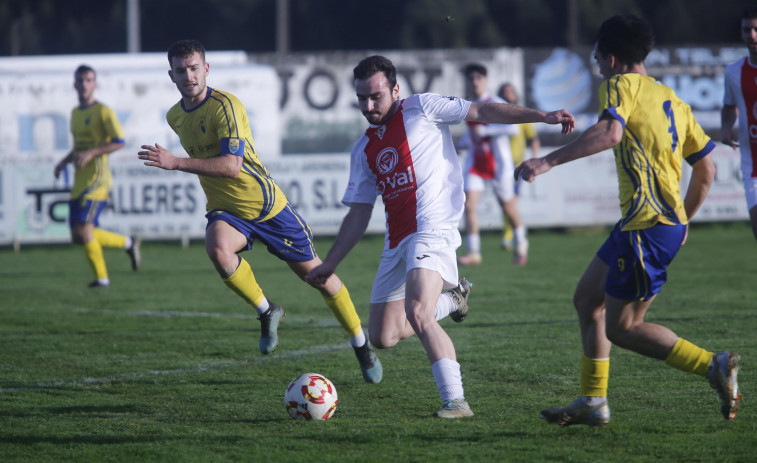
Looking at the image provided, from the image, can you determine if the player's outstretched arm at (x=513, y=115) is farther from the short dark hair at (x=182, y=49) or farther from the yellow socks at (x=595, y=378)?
the short dark hair at (x=182, y=49)

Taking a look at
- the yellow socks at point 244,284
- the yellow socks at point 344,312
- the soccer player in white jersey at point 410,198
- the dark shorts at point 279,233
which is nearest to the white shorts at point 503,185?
the dark shorts at point 279,233

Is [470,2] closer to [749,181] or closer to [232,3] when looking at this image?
[232,3]

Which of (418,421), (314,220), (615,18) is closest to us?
(615,18)

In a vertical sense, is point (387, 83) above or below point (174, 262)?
above

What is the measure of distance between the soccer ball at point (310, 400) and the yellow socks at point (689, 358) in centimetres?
166

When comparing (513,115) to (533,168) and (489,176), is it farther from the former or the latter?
(489,176)

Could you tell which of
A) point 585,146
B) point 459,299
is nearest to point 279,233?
point 459,299

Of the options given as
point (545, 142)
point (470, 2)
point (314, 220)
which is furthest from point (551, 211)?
point (470, 2)

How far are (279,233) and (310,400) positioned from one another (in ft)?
5.73

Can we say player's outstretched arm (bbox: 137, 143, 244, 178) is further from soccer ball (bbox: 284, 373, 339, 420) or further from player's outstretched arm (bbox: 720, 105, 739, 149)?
player's outstretched arm (bbox: 720, 105, 739, 149)

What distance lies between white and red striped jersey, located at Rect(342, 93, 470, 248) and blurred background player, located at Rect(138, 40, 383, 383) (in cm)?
105

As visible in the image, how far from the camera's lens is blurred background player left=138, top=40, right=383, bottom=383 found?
19.2 feet

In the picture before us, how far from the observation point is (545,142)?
56.4ft

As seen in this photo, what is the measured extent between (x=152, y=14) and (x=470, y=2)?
42.5 ft
